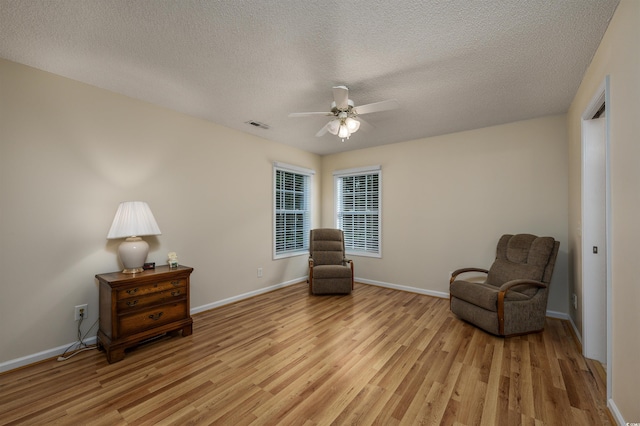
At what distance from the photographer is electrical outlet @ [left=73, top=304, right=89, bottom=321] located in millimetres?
2531

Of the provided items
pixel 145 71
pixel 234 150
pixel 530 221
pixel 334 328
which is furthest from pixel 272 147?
pixel 530 221

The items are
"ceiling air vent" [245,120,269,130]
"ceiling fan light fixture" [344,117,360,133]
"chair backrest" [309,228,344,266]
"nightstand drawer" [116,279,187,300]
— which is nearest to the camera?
"nightstand drawer" [116,279,187,300]

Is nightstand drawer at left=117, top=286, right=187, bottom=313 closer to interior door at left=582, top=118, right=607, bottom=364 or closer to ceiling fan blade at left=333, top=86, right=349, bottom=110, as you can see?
ceiling fan blade at left=333, top=86, right=349, bottom=110

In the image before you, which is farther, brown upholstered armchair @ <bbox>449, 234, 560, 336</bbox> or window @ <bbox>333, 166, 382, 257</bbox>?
window @ <bbox>333, 166, 382, 257</bbox>

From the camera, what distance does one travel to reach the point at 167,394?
1.92 metres

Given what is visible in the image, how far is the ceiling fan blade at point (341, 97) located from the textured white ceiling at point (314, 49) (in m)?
0.18

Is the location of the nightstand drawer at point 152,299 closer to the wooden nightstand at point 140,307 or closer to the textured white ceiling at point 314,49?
the wooden nightstand at point 140,307

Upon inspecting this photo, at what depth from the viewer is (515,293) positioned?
2934mm

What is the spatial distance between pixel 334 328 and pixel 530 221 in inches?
117

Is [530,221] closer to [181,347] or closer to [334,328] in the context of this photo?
[334,328]

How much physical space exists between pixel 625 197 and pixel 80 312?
4.39 metres

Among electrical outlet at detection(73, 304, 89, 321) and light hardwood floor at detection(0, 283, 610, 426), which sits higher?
electrical outlet at detection(73, 304, 89, 321)

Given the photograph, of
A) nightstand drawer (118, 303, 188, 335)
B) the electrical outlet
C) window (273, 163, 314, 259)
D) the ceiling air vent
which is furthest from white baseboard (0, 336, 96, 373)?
the ceiling air vent

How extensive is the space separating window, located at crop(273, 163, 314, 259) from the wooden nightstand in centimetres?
194
